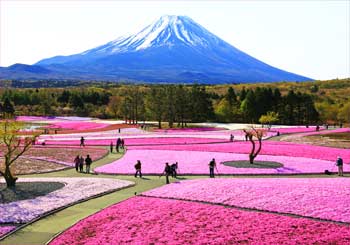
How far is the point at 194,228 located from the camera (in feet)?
84.2

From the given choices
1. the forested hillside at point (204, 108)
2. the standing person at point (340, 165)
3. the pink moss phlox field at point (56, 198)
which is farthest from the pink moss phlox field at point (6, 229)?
the forested hillside at point (204, 108)

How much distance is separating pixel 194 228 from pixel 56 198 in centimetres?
Answer: 1191

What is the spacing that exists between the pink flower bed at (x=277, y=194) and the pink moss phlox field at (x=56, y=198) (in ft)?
14.7

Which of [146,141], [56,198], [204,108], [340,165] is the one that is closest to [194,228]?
[56,198]

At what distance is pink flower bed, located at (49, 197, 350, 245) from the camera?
78.2 feet

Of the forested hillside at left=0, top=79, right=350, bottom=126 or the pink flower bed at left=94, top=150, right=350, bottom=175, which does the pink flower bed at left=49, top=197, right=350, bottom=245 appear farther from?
the forested hillside at left=0, top=79, right=350, bottom=126

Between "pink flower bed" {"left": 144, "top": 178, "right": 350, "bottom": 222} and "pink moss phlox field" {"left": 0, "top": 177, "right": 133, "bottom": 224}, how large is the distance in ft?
14.7

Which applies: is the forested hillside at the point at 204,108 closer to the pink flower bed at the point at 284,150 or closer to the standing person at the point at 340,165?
the pink flower bed at the point at 284,150

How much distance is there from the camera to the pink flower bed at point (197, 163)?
45250 millimetres

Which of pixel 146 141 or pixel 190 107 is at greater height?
pixel 190 107

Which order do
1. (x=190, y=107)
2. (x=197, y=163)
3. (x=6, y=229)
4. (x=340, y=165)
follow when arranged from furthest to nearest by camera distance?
(x=190, y=107) → (x=197, y=163) → (x=340, y=165) → (x=6, y=229)

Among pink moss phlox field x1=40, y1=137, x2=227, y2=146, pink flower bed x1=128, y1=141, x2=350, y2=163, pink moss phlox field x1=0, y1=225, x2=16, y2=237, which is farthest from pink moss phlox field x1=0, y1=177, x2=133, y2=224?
pink moss phlox field x1=40, y1=137, x2=227, y2=146

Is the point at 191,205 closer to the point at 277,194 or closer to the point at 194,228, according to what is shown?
the point at 194,228

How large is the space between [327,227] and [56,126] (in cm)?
9634
